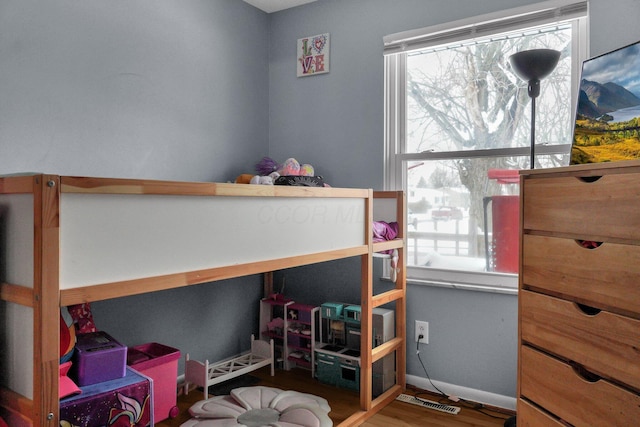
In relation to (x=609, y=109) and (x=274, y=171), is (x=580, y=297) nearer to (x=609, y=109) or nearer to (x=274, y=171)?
(x=609, y=109)

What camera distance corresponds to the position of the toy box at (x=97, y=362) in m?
1.59

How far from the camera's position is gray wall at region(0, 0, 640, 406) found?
1.97m

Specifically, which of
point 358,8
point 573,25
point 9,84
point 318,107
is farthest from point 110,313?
point 573,25

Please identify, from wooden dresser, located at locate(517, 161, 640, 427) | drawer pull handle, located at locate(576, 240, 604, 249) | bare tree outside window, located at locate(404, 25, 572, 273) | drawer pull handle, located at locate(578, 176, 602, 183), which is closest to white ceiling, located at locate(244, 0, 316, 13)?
bare tree outside window, located at locate(404, 25, 572, 273)

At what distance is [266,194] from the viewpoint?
1660 millimetres

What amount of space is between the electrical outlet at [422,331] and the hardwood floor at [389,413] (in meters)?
0.26

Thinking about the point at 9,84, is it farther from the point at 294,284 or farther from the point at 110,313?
the point at 294,284

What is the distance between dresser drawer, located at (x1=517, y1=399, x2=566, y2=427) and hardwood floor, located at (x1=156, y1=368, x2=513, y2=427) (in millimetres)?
530

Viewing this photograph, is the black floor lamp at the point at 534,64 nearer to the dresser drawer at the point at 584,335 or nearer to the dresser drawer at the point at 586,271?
the dresser drawer at the point at 586,271

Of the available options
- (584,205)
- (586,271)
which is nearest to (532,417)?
(586,271)

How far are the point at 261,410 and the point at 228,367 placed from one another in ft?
1.81

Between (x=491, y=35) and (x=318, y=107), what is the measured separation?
105 cm

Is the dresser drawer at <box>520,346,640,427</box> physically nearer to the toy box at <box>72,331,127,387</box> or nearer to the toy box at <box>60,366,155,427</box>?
the toy box at <box>60,366,155,427</box>

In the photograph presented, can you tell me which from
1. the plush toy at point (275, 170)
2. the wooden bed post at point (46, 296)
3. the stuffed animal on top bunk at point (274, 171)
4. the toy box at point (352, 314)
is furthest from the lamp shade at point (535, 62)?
the wooden bed post at point (46, 296)
